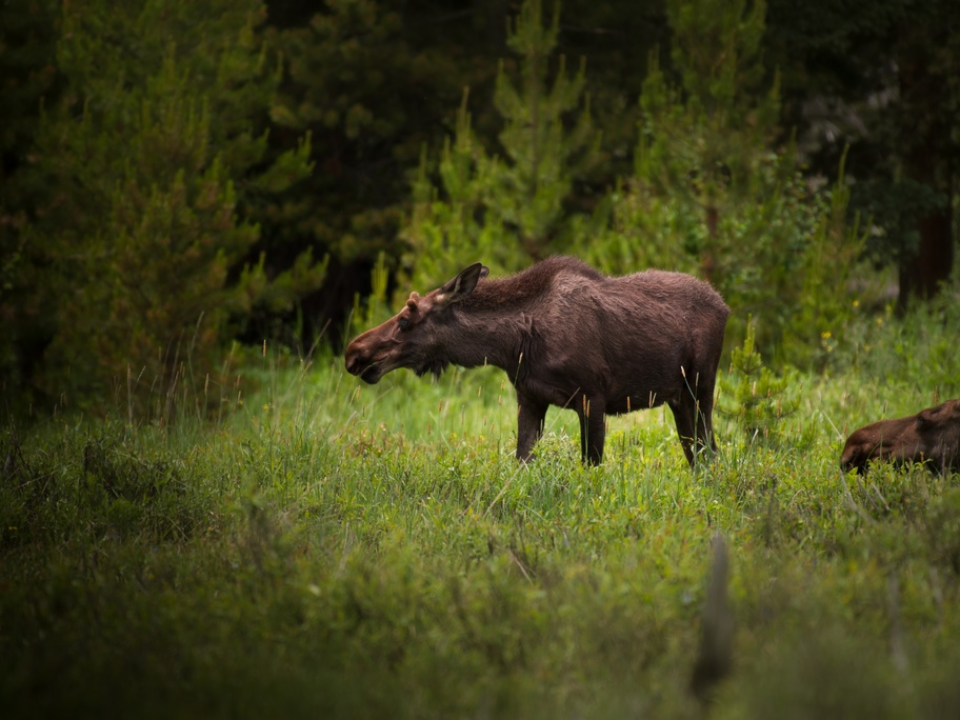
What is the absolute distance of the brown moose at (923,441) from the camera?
7.17 meters

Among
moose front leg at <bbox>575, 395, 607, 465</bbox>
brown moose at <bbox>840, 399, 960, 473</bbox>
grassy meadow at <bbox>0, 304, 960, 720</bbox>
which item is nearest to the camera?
grassy meadow at <bbox>0, 304, 960, 720</bbox>

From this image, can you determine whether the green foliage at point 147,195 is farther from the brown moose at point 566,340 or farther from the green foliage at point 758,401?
the green foliage at point 758,401

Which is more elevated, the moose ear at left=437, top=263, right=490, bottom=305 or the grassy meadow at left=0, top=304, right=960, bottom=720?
the moose ear at left=437, top=263, right=490, bottom=305

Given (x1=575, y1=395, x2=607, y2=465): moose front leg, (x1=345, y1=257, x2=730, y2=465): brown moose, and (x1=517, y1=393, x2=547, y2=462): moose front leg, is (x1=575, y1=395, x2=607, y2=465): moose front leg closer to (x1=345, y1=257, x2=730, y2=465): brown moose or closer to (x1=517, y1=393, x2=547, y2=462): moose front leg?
(x1=345, y1=257, x2=730, y2=465): brown moose

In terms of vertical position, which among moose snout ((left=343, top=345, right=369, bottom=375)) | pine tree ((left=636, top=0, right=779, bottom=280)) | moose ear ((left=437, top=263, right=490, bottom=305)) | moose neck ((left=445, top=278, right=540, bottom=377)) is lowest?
moose snout ((left=343, top=345, right=369, bottom=375))

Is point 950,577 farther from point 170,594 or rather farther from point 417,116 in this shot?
point 417,116

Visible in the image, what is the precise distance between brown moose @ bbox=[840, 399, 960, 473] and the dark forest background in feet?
15.4

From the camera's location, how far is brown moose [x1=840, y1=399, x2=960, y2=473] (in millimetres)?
7168

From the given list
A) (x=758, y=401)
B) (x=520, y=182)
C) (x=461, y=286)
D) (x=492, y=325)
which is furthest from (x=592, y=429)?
(x=520, y=182)

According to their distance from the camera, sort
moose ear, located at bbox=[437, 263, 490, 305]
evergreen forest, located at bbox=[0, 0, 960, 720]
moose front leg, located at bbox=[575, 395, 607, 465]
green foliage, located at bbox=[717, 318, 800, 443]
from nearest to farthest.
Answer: evergreen forest, located at bbox=[0, 0, 960, 720]
moose front leg, located at bbox=[575, 395, 607, 465]
moose ear, located at bbox=[437, 263, 490, 305]
green foliage, located at bbox=[717, 318, 800, 443]

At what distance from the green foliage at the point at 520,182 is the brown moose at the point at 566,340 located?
594 cm

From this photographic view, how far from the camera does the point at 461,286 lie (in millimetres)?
8086

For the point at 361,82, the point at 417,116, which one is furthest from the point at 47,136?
the point at 417,116

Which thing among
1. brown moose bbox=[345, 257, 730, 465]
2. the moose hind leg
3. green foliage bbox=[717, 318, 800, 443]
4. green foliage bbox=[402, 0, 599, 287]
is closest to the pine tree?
green foliage bbox=[402, 0, 599, 287]
